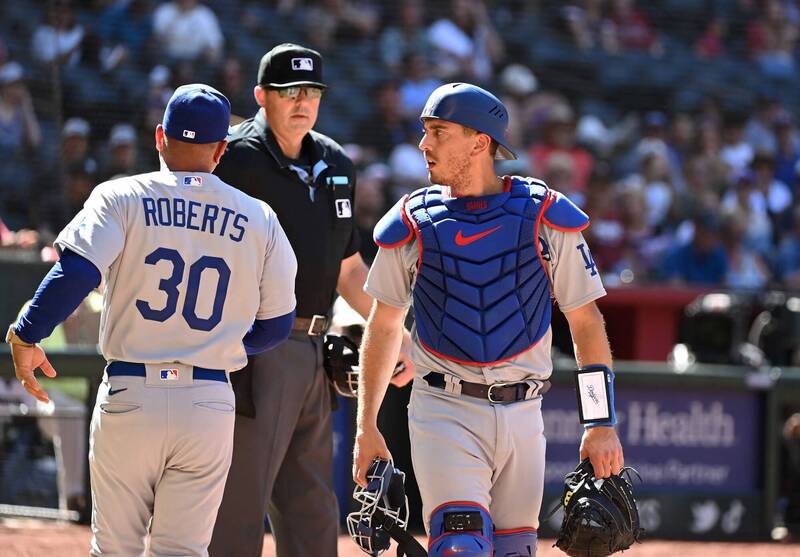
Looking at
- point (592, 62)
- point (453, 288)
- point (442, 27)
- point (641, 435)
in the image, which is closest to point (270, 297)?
point (453, 288)

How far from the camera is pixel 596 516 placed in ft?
12.4

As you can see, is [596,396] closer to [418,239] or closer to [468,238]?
[468,238]

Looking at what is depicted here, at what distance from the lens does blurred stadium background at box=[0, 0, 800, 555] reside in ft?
25.9

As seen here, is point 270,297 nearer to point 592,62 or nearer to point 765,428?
point 765,428

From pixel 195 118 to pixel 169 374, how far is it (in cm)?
78

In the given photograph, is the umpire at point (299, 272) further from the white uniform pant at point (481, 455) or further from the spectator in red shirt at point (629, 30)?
the spectator in red shirt at point (629, 30)

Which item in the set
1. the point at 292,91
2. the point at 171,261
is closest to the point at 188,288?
the point at 171,261

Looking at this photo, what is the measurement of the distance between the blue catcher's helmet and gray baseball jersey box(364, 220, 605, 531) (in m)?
0.37

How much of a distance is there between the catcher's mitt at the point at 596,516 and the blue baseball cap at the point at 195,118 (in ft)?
5.03

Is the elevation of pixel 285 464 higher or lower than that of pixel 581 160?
lower

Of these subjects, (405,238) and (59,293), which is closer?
(59,293)

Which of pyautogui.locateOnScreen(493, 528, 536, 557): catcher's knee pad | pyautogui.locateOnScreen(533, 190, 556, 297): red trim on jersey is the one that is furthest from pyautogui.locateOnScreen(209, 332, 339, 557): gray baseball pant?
pyautogui.locateOnScreen(533, 190, 556, 297): red trim on jersey

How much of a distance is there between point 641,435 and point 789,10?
825cm

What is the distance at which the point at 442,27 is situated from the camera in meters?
12.6
